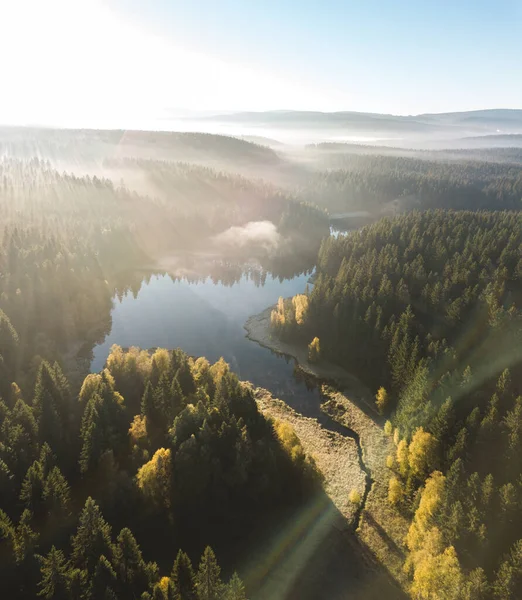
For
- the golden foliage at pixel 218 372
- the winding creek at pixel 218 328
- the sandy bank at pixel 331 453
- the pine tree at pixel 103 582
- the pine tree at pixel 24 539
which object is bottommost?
the sandy bank at pixel 331 453

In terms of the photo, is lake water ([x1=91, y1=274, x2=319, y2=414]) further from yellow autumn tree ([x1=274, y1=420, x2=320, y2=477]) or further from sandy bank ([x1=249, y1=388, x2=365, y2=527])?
yellow autumn tree ([x1=274, y1=420, x2=320, y2=477])

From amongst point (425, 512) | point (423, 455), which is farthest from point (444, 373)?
point (425, 512)

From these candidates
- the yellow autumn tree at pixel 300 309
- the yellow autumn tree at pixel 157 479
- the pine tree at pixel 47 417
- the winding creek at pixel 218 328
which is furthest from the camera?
the yellow autumn tree at pixel 300 309

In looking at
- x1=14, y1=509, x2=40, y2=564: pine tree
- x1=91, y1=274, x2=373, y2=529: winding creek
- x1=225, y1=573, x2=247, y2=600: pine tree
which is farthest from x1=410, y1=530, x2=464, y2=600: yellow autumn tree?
x1=14, y1=509, x2=40, y2=564: pine tree

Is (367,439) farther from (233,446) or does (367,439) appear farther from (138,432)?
(138,432)

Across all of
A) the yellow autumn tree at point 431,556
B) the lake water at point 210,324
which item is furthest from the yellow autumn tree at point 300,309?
the yellow autumn tree at point 431,556

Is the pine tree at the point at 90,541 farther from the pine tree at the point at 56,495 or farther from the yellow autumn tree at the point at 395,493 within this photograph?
the yellow autumn tree at the point at 395,493

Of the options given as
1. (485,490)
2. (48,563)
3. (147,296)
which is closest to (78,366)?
(147,296)

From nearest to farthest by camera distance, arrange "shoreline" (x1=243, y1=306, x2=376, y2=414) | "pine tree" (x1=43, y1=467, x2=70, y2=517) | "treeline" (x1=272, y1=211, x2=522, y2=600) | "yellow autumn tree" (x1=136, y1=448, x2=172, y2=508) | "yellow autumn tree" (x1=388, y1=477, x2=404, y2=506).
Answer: "pine tree" (x1=43, y1=467, x2=70, y2=517)
"treeline" (x1=272, y1=211, x2=522, y2=600)
"yellow autumn tree" (x1=136, y1=448, x2=172, y2=508)
"yellow autumn tree" (x1=388, y1=477, x2=404, y2=506)
"shoreline" (x1=243, y1=306, x2=376, y2=414)
